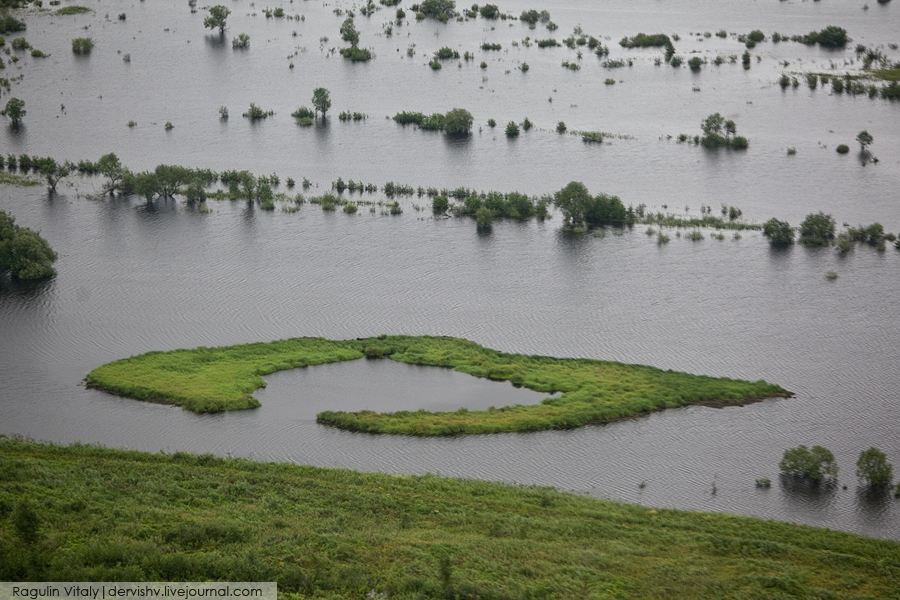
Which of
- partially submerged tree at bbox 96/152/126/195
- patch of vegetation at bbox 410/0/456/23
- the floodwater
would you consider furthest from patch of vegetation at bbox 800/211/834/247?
patch of vegetation at bbox 410/0/456/23

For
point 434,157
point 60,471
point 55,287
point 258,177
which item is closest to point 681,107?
point 434,157

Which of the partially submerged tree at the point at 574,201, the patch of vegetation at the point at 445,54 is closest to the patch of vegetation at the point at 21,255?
the partially submerged tree at the point at 574,201

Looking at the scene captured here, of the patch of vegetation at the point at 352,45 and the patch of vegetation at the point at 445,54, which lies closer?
the patch of vegetation at the point at 352,45

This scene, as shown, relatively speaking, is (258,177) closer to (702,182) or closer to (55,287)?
(55,287)

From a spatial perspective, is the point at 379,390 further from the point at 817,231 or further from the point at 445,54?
the point at 445,54

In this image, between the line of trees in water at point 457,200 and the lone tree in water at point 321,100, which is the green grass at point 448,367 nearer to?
the line of trees in water at point 457,200

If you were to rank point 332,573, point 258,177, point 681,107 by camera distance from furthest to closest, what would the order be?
point 681,107 → point 258,177 → point 332,573

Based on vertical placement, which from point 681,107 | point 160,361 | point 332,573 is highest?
point 681,107

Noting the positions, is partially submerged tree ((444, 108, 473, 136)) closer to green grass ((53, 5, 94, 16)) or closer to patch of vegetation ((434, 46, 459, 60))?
patch of vegetation ((434, 46, 459, 60))
